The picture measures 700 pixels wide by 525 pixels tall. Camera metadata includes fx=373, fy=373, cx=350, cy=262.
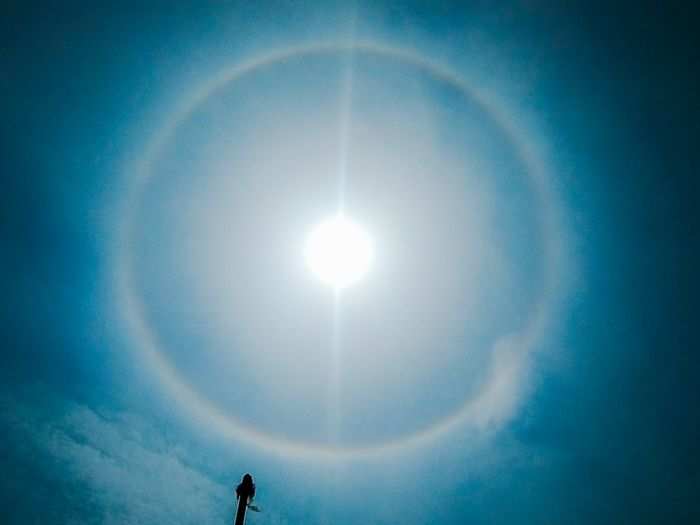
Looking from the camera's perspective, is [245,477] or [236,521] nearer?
[236,521]

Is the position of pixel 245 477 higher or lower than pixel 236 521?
higher
